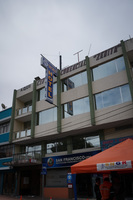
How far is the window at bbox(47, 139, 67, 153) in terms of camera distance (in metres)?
18.7

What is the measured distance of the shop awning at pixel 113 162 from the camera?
18.3ft

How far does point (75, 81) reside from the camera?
1917 centimetres

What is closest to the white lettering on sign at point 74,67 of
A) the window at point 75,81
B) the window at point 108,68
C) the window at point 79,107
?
the window at point 75,81

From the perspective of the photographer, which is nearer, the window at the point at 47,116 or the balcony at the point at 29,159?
the balcony at the point at 29,159

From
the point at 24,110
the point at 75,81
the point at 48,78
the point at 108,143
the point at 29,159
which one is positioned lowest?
the point at 29,159

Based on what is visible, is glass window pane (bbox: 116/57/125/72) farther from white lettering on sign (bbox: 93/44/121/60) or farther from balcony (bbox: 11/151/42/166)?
balcony (bbox: 11/151/42/166)

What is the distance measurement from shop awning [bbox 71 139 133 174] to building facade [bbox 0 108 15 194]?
16529 millimetres

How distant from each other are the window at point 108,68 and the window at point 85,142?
5.94 m

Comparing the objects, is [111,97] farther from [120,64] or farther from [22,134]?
[22,134]

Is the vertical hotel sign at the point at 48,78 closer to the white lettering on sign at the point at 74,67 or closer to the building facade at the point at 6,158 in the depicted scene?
the white lettering on sign at the point at 74,67

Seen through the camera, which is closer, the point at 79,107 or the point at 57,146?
the point at 79,107

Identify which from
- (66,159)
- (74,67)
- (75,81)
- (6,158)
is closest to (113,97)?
(75,81)

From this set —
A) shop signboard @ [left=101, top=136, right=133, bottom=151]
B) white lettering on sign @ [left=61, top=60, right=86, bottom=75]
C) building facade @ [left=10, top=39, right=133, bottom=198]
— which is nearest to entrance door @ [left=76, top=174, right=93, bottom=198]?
building facade @ [left=10, top=39, right=133, bottom=198]

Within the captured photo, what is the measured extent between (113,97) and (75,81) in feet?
16.8
